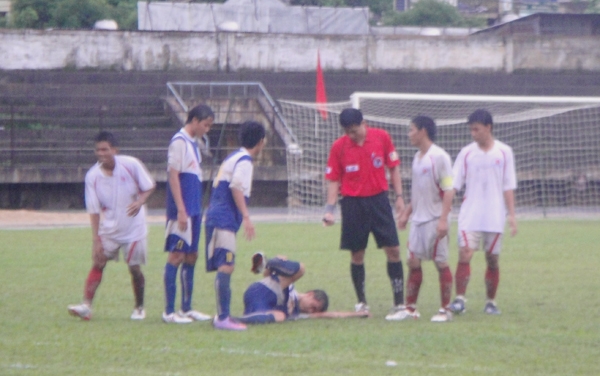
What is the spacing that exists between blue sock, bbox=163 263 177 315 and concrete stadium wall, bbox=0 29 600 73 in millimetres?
25065

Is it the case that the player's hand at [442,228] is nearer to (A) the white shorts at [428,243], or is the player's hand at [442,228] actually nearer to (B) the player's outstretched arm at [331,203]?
(A) the white shorts at [428,243]

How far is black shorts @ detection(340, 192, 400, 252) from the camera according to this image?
7461 millimetres

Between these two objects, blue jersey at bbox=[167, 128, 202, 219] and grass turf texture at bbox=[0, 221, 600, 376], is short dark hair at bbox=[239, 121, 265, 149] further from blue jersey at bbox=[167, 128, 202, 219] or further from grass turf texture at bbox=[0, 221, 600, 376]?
grass turf texture at bbox=[0, 221, 600, 376]

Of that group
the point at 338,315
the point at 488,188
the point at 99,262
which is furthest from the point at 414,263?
the point at 99,262

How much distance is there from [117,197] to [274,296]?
1.63 m

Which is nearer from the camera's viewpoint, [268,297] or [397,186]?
[268,297]

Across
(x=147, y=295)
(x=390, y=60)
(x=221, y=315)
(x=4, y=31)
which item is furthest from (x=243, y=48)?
(x=221, y=315)

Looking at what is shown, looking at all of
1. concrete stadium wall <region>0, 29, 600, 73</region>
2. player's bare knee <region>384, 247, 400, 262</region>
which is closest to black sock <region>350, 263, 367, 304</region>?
player's bare knee <region>384, 247, 400, 262</region>

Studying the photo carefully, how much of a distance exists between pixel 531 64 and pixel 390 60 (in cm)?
588

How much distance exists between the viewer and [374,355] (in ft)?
19.2

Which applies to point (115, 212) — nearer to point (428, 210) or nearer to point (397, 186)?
point (397, 186)

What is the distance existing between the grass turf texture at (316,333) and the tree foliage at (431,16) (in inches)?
2112

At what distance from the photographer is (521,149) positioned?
76.1 feet

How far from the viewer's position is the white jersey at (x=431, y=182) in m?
7.40
